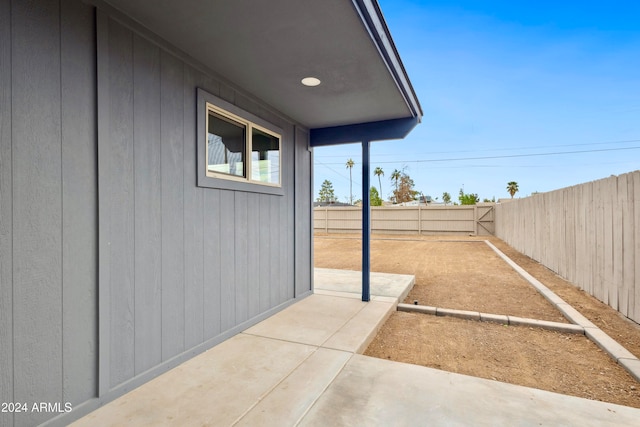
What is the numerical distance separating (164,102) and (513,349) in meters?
3.88

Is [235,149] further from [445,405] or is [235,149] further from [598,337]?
[598,337]

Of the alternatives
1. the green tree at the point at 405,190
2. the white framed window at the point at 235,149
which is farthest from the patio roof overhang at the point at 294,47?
the green tree at the point at 405,190

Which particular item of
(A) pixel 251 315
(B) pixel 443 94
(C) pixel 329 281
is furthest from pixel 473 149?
(A) pixel 251 315

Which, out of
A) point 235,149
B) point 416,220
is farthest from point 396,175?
point 235,149

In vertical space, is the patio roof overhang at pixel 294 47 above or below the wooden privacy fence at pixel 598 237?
above

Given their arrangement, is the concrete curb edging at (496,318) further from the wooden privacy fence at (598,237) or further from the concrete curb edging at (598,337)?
the wooden privacy fence at (598,237)

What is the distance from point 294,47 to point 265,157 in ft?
4.95

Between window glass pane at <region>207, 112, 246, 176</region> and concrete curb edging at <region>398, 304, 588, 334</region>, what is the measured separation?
2950 mm

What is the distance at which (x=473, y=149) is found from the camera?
35.8 metres

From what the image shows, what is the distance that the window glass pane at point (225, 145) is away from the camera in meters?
2.84

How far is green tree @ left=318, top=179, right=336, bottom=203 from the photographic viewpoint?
5156 cm

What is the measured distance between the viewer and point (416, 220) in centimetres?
1742

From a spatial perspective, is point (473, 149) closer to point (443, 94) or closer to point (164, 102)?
point (443, 94)

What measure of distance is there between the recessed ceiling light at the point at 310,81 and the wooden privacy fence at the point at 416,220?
14.9 m
